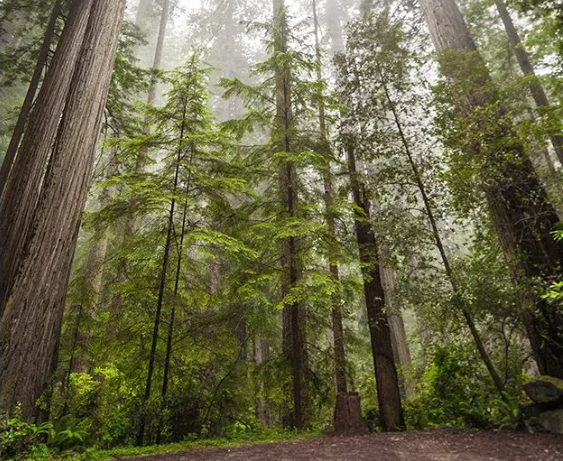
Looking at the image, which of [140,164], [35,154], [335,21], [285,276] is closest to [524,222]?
[285,276]

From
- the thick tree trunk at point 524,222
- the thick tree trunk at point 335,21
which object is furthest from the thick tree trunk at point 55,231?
the thick tree trunk at point 335,21

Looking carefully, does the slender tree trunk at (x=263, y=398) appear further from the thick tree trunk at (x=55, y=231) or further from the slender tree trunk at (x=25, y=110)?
the slender tree trunk at (x=25, y=110)

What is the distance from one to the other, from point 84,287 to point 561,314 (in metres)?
7.80

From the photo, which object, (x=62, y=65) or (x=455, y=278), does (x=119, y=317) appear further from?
(x=455, y=278)

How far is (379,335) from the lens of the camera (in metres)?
6.78

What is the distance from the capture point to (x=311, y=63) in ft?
27.1

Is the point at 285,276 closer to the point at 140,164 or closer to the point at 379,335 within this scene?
the point at 379,335

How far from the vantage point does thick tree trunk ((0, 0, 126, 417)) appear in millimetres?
4441

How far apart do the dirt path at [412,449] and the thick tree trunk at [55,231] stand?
1952mm

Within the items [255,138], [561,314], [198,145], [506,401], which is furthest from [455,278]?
[255,138]

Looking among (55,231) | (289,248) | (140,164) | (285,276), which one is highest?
(140,164)

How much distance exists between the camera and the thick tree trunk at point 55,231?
4.44 m

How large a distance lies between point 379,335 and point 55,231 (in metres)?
5.76

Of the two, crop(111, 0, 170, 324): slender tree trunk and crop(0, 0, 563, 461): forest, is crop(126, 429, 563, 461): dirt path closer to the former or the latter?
crop(0, 0, 563, 461): forest
